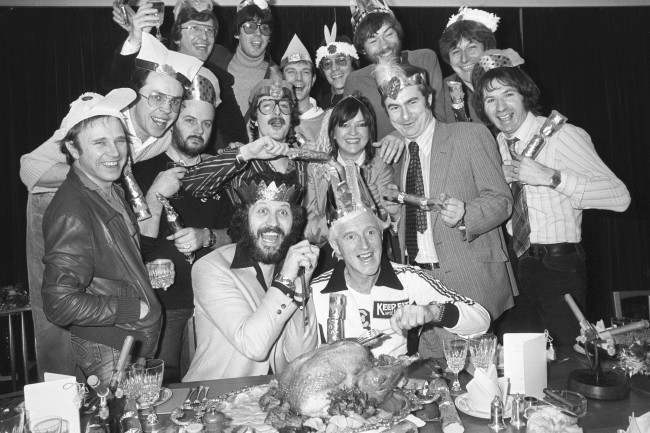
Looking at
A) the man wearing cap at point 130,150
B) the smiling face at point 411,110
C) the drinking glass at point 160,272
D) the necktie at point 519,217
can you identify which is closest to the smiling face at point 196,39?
the man wearing cap at point 130,150

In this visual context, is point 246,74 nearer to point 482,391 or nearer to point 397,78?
point 397,78

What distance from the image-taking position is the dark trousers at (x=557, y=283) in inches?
135

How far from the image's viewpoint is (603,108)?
8328mm

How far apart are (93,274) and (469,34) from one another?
3.25 metres

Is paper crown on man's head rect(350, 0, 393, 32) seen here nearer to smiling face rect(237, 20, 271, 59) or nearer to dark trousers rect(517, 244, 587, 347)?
smiling face rect(237, 20, 271, 59)

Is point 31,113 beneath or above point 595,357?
above

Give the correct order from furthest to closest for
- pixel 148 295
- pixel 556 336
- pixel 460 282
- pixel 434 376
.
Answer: pixel 556 336
pixel 460 282
pixel 148 295
pixel 434 376

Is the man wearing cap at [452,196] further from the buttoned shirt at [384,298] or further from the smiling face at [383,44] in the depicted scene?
the smiling face at [383,44]

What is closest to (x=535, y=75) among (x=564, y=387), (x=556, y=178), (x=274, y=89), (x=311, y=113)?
(x=311, y=113)

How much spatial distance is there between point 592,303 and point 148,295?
745cm

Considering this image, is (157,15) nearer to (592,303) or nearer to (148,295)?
(148,295)

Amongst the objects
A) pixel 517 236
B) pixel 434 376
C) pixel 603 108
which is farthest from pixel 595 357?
pixel 603 108

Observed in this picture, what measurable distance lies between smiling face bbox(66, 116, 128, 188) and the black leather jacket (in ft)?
0.31

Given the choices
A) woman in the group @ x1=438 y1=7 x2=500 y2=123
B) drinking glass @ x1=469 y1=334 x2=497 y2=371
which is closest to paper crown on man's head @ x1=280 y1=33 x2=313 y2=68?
woman in the group @ x1=438 y1=7 x2=500 y2=123
